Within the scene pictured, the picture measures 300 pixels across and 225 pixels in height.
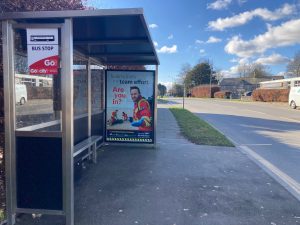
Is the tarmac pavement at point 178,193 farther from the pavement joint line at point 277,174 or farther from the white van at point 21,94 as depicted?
the white van at point 21,94

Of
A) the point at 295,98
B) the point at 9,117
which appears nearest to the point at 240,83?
the point at 295,98

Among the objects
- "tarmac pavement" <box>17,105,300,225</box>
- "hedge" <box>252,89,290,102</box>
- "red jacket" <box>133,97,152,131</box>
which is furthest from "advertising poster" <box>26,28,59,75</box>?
"hedge" <box>252,89,290,102</box>

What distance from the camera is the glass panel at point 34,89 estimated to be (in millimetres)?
3229

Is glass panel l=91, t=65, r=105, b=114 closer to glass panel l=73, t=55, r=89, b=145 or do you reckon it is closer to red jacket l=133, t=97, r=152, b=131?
glass panel l=73, t=55, r=89, b=145

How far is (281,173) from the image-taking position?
18.0 feet

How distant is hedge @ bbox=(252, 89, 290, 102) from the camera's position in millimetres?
37053

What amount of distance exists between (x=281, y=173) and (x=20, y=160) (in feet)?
16.0

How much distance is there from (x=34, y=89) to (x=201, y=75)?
74381mm

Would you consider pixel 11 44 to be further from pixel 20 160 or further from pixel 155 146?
pixel 155 146

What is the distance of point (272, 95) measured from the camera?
3903 centimetres

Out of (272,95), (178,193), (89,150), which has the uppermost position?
(272,95)

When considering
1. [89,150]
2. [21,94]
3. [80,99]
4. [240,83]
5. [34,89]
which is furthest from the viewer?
[240,83]

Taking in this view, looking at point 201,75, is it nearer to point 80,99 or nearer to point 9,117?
point 80,99

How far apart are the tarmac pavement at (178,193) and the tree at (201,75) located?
71.0 metres
